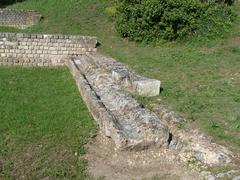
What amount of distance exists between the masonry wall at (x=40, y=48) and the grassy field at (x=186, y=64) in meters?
1.04

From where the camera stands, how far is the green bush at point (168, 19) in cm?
1647

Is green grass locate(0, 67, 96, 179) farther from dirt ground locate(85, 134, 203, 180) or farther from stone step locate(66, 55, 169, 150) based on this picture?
stone step locate(66, 55, 169, 150)

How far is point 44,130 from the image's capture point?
9016 mm

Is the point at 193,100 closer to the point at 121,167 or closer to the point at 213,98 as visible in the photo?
the point at 213,98

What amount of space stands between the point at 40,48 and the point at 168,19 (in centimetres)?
487

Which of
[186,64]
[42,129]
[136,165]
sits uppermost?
[136,165]

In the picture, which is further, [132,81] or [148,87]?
[132,81]

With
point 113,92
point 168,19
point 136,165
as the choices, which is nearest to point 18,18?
point 168,19

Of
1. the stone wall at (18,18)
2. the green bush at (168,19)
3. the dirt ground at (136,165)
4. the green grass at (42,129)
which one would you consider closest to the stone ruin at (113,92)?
the dirt ground at (136,165)

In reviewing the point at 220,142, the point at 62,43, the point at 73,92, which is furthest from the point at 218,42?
the point at 220,142

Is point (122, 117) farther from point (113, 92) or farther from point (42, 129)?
point (42, 129)

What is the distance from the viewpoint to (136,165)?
748cm

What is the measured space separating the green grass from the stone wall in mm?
8799

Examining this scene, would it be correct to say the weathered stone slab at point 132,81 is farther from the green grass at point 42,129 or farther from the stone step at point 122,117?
the green grass at point 42,129
